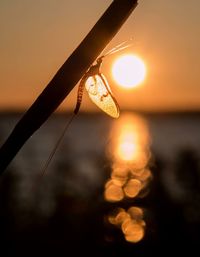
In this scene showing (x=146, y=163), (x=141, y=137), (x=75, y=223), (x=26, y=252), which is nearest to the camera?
(x=26, y=252)

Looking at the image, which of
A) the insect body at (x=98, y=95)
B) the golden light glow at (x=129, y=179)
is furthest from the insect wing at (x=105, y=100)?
the golden light glow at (x=129, y=179)

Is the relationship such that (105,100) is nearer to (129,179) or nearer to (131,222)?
(131,222)

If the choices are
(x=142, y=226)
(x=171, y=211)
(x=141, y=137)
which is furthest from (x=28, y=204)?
(x=141, y=137)

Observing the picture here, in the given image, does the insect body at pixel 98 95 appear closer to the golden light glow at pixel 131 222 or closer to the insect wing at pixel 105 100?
the insect wing at pixel 105 100

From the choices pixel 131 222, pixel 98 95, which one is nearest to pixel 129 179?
pixel 131 222

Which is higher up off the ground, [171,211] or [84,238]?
[171,211]

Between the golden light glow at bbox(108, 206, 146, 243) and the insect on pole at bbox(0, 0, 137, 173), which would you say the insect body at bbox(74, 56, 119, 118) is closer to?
the insect on pole at bbox(0, 0, 137, 173)

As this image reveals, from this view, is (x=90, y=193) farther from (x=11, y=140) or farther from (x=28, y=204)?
(x=11, y=140)

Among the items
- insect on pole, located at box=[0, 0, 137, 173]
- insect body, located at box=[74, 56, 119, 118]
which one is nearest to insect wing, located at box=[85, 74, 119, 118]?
insect body, located at box=[74, 56, 119, 118]
